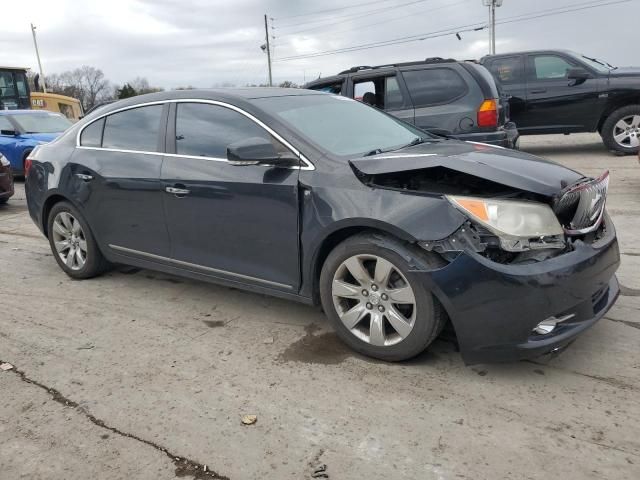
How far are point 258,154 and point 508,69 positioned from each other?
8.74 meters

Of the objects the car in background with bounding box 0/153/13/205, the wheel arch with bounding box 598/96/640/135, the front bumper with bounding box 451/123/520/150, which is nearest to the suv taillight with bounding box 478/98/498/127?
the front bumper with bounding box 451/123/520/150

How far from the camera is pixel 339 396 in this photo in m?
2.99

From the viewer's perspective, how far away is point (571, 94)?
10273 mm

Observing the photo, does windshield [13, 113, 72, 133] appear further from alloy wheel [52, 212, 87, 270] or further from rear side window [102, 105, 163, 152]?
rear side window [102, 105, 163, 152]

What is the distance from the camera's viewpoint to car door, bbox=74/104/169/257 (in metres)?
4.28

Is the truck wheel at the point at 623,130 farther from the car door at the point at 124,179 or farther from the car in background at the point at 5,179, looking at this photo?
the car in background at the point at 5,179

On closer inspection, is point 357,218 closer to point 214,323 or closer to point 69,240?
point 214,323

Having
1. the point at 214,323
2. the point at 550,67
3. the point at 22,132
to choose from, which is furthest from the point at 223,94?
the point at 22,132

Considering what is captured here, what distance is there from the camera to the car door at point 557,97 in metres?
10.2

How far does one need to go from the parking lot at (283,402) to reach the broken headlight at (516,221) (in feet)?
2.46

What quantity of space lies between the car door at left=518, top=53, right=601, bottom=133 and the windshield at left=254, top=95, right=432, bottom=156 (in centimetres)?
695

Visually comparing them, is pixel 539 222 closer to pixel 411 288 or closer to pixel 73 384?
pixel 411 288

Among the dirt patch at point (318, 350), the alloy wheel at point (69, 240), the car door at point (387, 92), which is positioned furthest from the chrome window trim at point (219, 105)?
the car door at point (387, 92)

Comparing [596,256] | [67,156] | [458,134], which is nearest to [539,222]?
[596,256]
